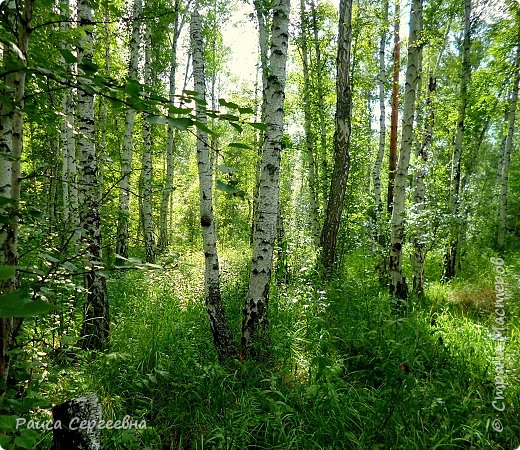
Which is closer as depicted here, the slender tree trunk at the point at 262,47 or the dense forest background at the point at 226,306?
the dense forest background at the point at 226,306

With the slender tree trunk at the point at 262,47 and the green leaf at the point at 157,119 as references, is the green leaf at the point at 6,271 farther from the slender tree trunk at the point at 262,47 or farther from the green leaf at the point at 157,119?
the slender tree trunk at the point at 262,47

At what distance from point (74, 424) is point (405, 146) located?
234 inches

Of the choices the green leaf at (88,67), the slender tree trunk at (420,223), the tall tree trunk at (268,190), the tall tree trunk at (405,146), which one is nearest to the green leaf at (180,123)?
the green leaf at (88,67)

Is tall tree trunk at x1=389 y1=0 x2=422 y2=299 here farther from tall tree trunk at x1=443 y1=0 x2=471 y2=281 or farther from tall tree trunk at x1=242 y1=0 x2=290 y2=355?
tall tree trunk at x1=242 y1=0 x2=290 y2=355

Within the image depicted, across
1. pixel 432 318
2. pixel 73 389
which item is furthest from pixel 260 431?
pixel 432 318

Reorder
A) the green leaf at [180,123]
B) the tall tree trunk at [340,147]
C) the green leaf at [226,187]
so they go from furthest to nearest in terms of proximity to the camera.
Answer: the tall tree trunk at [340,147]
the green leaf at [226,187]
the green leaf at [180,123]

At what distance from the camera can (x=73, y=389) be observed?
3074 mm

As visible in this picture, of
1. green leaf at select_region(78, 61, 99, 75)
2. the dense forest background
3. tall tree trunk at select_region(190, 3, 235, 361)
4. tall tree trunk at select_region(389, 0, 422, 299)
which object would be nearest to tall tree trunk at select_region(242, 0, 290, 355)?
the dense forest background

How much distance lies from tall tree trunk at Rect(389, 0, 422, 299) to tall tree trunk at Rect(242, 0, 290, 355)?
2.84 m

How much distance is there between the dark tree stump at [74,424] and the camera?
64.2 inches

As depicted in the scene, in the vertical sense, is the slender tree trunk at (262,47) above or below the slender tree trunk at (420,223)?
above

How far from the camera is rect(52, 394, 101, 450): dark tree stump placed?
1.63m

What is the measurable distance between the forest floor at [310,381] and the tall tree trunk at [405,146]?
777 millimetres

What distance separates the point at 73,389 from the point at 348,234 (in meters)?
6.92
